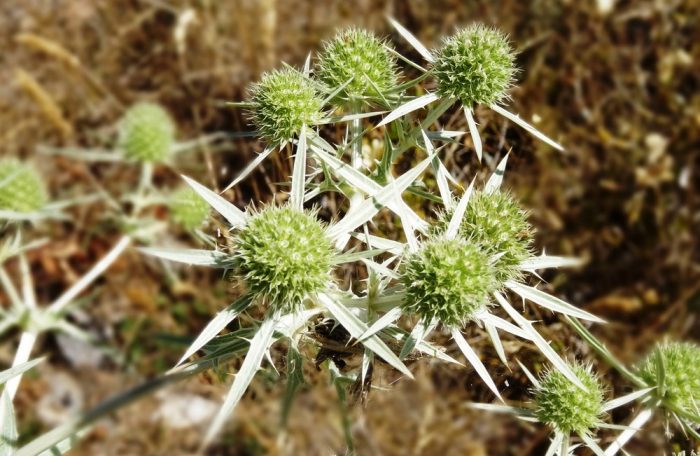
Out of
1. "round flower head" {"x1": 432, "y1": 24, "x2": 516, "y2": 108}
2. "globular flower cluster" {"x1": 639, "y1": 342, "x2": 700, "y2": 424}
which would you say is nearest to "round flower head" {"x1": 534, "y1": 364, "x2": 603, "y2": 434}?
"globular flower cluster" {"x1": 639, "y1": 342, "x2": 700, "y2": 424}

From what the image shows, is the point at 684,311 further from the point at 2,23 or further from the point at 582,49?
the point at 2,23

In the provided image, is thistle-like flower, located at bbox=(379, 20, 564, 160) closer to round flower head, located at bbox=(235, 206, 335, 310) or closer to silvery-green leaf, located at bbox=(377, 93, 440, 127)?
silvery-green leaf, located at bbox=(377, 93, 440, 127)

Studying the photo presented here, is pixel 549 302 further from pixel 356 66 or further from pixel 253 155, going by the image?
pixel 253 155

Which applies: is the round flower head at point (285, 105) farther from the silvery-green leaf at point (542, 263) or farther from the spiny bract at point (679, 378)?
the spiny bract at point (679, 378)

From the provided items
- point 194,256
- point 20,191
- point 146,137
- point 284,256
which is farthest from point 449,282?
point 146,137

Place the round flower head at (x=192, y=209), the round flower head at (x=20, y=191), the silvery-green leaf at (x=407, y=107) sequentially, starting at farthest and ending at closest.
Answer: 1. the round flower head at (x=20, y=191)
2. the round flower head at (x=192, y=209)
3. the silvery-green leaf at (x=407, y=107)

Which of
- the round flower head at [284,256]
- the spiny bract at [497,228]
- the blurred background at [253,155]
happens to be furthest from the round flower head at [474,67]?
the blurred background at [253,155]
